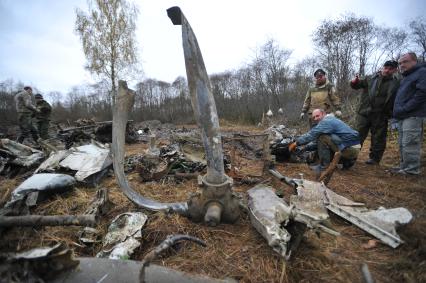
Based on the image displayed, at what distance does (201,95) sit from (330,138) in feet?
8.85

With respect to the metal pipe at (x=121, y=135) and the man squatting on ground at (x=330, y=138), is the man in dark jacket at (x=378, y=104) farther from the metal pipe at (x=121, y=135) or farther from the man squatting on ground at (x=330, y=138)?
the metal pipe at (x=121, y=135)

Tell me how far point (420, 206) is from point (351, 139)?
57.5 inches

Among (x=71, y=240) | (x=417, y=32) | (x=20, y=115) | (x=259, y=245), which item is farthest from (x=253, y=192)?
(x=417, y=32)

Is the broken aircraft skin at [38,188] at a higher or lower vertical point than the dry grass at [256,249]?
higher

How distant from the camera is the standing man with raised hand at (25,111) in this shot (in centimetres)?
725

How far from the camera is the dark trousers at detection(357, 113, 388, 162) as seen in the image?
4.51m

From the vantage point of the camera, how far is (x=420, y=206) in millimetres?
2557

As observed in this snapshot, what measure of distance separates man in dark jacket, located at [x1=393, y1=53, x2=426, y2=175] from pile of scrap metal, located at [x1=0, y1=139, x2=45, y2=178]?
6443 millimetres

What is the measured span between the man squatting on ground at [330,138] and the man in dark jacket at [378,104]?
108 centimetres

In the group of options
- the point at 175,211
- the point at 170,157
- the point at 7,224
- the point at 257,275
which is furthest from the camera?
the point at 170,157

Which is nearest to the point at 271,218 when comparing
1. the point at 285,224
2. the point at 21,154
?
the point at 285,224

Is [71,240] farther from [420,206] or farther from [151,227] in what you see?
[420,206]

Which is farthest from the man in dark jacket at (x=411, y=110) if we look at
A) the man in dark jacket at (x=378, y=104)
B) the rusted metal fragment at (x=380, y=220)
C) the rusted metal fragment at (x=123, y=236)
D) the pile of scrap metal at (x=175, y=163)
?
the rusted metal fragment at (x=123, y=236)

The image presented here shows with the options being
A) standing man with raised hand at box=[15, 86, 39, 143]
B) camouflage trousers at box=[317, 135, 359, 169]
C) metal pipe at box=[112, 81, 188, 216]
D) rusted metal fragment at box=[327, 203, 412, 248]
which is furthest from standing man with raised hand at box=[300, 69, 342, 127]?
standing man with raised hand at box=[15, 86, 39, 143]
